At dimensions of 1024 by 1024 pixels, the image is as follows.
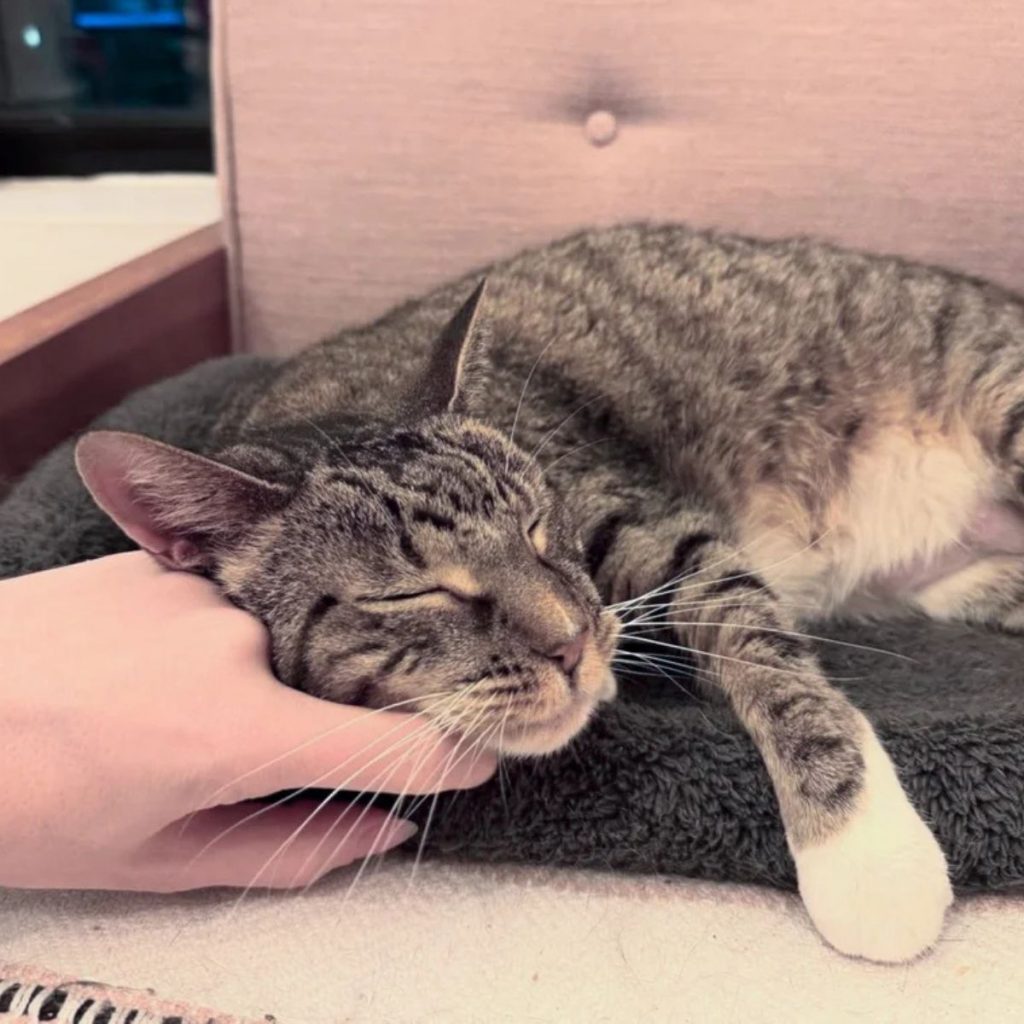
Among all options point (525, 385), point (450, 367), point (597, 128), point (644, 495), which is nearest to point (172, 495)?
point (450, 367)

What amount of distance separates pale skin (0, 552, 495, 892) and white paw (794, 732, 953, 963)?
31 centimetres

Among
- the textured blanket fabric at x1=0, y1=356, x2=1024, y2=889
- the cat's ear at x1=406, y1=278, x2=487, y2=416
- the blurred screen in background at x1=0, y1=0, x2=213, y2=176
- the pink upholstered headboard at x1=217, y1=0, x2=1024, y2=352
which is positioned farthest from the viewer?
the blurred screen in background at x1=0, y1=0, x2=213, y2=176

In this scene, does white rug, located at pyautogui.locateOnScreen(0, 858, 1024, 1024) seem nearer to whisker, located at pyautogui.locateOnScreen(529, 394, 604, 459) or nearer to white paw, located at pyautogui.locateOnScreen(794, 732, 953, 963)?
white paw, located at pyautogui.locateOnScreen(794, 732, 953, 963)

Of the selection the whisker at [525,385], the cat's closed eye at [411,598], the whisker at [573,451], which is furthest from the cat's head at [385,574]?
the whisker at [573,451]

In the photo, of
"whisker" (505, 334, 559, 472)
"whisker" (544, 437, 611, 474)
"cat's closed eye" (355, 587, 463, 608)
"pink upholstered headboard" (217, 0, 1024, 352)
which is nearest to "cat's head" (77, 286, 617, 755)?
"cat's closed eye" (355, 587, 463, 608)

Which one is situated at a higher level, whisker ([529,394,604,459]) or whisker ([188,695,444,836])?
whisker ([529,394,604,459])

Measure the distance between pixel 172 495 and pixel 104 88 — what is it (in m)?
1.97

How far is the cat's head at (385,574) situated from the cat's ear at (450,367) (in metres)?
0.09

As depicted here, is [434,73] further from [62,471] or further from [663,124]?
[62,471]

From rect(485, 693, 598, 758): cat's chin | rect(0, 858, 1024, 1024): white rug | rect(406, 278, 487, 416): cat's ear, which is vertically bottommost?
rect(0, 858, 1024, 1024): white rug

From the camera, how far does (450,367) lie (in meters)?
1.05

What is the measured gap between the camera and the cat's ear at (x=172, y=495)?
84 centimetres

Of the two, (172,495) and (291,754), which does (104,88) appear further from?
(291,754)

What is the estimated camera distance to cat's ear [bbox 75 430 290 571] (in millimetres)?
844
